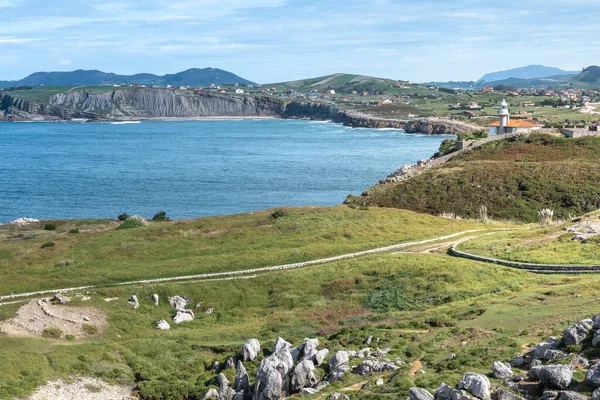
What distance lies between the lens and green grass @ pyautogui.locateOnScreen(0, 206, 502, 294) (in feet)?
148

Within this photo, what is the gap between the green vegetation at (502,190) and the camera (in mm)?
76500

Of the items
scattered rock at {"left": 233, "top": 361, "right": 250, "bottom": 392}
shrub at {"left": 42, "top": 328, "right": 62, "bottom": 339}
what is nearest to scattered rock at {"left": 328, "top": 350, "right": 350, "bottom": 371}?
scattered rock at {"left": 233, "top": 361, "right": 250, "bottom": 392}

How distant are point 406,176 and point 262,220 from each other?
39.0 m

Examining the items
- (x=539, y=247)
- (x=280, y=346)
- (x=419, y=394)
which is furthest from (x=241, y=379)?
(x=539, y=247)

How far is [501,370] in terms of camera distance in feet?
Result: 75.2

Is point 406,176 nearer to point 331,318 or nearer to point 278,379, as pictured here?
point 331,318

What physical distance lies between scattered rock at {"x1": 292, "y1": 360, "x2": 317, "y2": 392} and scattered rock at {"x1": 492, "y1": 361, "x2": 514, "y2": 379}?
284 inches

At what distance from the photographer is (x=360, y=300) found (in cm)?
4016

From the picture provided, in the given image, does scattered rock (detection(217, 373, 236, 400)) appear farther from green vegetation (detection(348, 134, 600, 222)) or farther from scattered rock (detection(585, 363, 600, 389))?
green vegetation (detection(348, 134, 600, 222))

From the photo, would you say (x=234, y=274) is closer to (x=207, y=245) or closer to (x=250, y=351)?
(x=207, y=245)

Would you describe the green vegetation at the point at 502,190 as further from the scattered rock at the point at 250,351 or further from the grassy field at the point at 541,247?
the scattered rock at the point at 250,351

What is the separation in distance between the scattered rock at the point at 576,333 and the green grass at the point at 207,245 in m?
24.8

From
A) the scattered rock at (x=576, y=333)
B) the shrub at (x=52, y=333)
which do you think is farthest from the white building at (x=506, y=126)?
the scattered rock at (x=576, y=333)

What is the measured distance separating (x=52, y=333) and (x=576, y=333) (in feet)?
80.6
